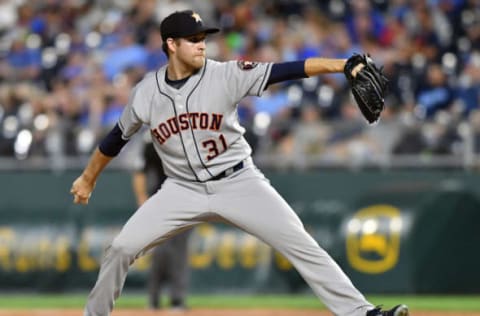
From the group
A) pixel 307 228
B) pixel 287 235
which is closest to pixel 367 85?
pixel 287 235

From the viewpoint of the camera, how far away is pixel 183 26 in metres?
7.47

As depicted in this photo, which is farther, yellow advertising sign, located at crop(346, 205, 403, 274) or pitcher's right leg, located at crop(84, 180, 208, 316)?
yellow advertising sign, located at crop(346, 205, 403, 274)

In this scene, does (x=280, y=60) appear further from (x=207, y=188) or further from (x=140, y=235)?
(x=140, y=235)

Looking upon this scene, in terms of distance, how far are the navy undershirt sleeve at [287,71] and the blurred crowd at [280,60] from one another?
22.6 feet

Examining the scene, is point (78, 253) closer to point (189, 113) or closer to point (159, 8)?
point (159, 8)

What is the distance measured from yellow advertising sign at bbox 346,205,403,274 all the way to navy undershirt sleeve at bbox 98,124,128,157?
7.25m

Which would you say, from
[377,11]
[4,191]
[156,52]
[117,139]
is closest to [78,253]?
[4,191]

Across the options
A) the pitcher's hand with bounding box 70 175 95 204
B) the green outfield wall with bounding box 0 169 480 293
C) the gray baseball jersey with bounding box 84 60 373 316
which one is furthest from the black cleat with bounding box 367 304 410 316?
the green outfield wall with bounding box 0 169 480 293

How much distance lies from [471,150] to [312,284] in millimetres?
7313

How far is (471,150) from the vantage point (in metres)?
14.1

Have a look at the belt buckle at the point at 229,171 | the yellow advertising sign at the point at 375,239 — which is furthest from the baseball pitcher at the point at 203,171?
the yellow advertising sign at the point at 375,239

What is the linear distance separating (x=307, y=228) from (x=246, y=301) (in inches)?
49.9

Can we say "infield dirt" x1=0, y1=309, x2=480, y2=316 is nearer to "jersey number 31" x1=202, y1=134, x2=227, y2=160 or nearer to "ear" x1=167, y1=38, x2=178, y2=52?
"jersey number 31" x1=202, y1=134, x2=227, y2=160

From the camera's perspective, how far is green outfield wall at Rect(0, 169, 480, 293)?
14.5 m
